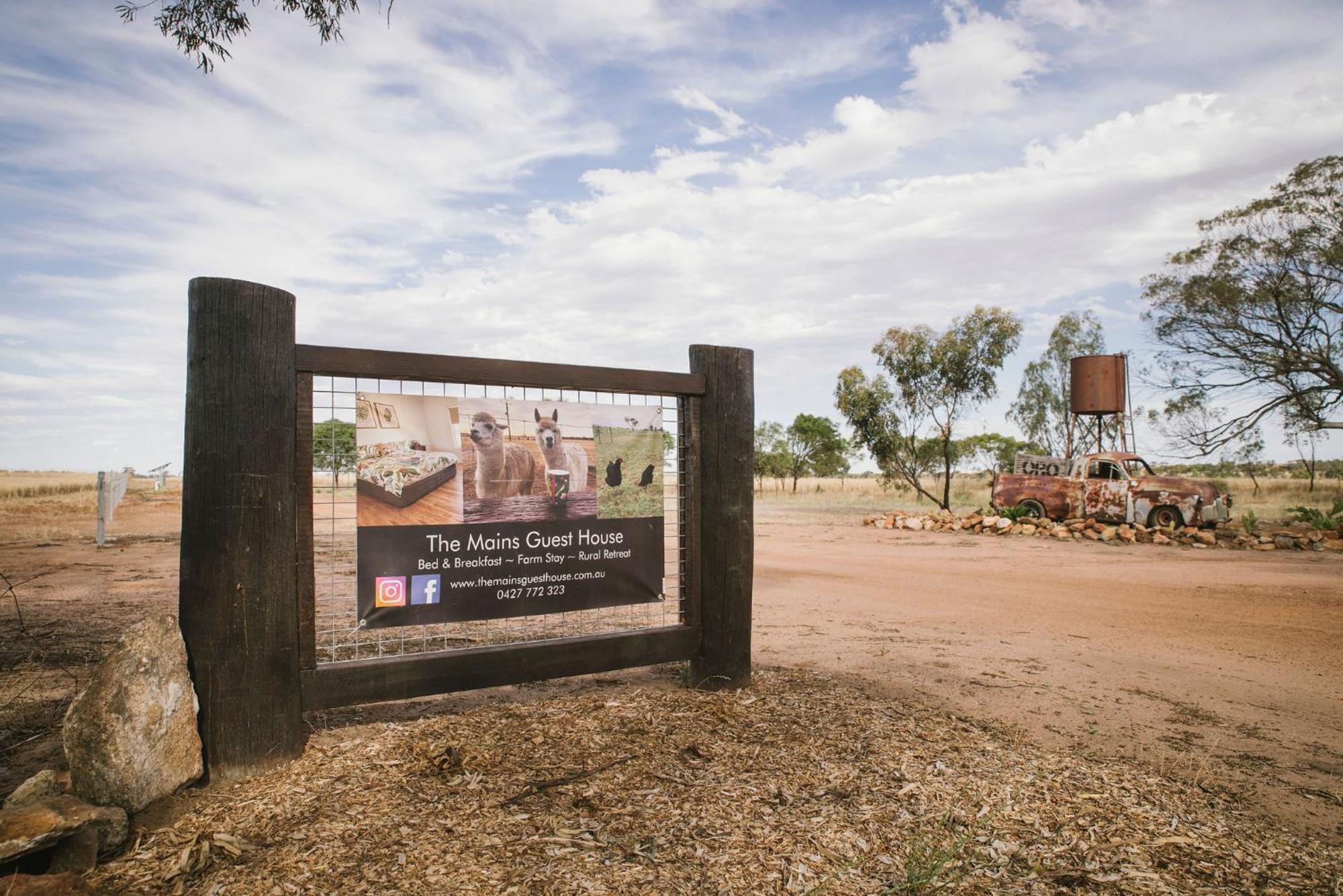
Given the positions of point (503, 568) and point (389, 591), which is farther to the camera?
point (503, 568)

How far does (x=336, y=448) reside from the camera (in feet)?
13.5

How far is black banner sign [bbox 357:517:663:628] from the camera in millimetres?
4180

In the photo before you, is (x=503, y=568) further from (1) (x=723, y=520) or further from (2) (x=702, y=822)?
→ (2) (x=702, y=822)

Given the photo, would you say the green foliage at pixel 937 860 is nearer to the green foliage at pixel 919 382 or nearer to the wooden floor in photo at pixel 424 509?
the wooden floor in photo at pixel 424 509

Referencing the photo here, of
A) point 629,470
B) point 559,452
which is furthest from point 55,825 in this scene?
point 629,470

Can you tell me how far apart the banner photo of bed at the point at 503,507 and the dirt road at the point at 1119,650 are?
6.93 feet

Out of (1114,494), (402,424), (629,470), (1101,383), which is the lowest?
(1114,494)

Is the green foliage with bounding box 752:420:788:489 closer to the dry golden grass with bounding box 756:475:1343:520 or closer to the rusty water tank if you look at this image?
the dry golden grass with bounding box 756:475:1343:520

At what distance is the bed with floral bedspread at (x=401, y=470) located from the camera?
4109 mm

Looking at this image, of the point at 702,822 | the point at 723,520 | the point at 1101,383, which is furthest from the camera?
the point at 1101,383

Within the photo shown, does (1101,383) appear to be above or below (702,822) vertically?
above

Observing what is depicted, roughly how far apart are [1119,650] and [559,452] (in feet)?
17.9

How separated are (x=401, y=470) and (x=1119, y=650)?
248 inches

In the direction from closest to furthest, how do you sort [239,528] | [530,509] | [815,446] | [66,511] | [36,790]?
1. [36,790]
2. [239,528]
3. [530,509]
4. [66,511]
5. [815,446]
